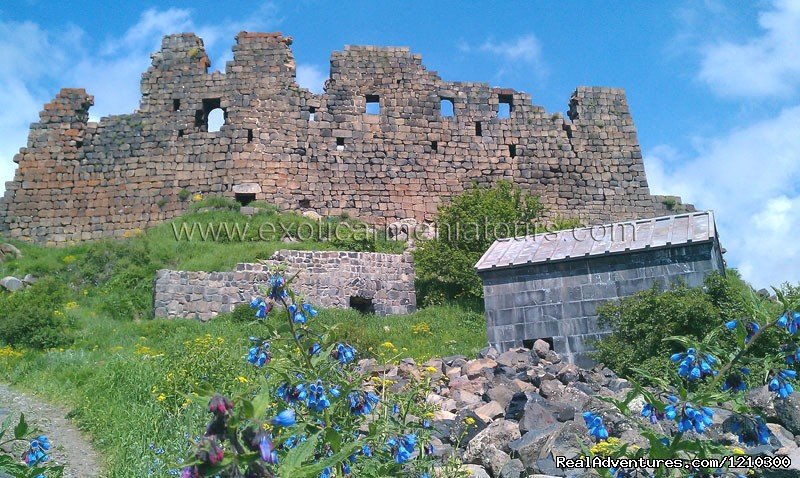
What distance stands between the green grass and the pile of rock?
4.61ft

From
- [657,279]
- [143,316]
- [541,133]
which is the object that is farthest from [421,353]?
[541,133]

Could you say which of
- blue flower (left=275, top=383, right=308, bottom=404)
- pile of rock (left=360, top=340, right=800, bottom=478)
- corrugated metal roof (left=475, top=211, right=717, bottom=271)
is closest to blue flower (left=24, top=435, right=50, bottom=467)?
blue flower (left=275, top=383, right=308, bottom=404)

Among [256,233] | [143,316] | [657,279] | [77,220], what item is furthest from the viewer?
[77,220]

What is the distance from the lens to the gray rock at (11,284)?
722 inches

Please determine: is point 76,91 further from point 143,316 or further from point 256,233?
point 143,316

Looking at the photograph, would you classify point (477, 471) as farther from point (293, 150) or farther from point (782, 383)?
point (293, 150)

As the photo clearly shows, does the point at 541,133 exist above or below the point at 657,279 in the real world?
above

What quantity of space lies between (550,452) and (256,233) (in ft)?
51.0

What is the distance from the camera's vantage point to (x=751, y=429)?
415 centimetres

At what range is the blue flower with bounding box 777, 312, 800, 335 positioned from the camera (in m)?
4.25

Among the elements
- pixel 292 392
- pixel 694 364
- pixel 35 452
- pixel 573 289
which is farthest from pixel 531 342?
pixel 35 452

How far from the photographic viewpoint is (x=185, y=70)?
80.8 feet

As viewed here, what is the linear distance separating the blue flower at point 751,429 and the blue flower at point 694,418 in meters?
0.30

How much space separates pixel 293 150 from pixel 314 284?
23.6 feet
